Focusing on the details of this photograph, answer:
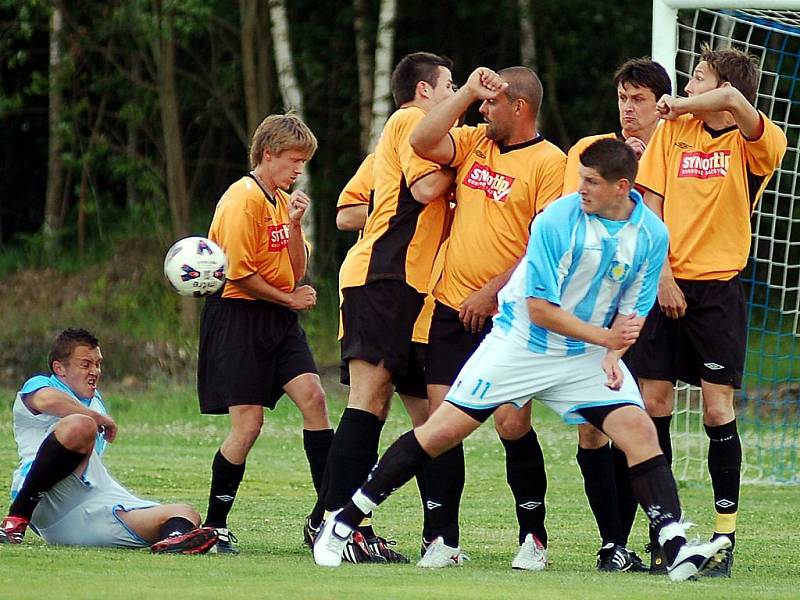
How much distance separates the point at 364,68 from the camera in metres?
20.1

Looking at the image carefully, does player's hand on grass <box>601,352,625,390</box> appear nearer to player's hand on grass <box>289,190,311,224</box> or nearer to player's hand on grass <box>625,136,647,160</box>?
player's hand on grass <box>625,136,647,160</box>

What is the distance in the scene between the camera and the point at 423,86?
6832 mm

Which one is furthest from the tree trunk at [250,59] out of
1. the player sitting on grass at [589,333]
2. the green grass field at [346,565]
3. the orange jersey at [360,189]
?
the player sitting on grass at [589,333]

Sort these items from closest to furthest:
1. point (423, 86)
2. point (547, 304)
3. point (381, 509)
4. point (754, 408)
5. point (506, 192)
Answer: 1. point (547, 304)
2. point (506, 192)
3. point (423, 86)
4. point (381, 509)
5. point (754, 408)

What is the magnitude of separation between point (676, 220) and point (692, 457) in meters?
5.33

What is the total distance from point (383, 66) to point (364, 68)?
1276 millimetres

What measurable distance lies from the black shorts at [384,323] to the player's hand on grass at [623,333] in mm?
1100

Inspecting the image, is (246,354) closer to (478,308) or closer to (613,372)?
(478,308)

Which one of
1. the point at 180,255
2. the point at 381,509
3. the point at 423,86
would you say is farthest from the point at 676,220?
the point at 381,509

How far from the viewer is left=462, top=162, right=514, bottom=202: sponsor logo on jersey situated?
6418 mm

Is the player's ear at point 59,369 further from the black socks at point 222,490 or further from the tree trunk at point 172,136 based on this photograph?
the tree trunk at point 172,136

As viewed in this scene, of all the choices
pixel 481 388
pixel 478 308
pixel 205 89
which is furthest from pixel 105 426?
pixel 205 89

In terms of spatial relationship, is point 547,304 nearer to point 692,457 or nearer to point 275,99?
point 692,457

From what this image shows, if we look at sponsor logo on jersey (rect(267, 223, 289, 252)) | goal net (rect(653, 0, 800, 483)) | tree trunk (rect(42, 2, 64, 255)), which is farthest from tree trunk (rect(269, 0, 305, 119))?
sponsor logo on jersey (rect(267, 223, 289, 252))
